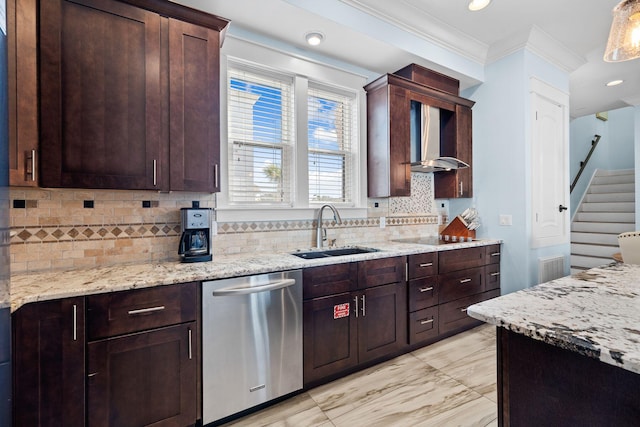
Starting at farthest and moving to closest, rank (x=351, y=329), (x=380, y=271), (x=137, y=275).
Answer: (x=380, y=271), (x=351, y=329), (x=137, y=275)

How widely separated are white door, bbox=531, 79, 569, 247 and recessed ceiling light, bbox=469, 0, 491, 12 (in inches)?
45.6

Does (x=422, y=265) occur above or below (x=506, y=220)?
below

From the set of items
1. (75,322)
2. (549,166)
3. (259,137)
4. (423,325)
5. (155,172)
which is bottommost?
(423,325)

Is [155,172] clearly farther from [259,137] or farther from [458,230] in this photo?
[458,230]

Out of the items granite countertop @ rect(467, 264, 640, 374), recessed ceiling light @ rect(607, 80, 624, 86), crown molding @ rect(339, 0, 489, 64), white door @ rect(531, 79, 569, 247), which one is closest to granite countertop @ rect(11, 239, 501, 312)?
granite countertop @ rect(467, 264, 640, 374)

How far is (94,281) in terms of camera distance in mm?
1544

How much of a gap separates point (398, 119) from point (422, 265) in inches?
56.5

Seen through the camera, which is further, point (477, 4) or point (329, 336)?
point (477, 4)

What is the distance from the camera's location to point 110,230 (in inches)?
78.2

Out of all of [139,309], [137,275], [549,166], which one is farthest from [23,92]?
[549,166]

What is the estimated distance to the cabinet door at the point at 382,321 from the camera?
2.31 metres

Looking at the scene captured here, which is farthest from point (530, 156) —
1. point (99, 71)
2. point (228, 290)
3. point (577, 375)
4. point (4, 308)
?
point (4, 308)

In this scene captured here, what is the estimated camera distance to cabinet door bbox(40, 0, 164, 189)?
5.15 feet

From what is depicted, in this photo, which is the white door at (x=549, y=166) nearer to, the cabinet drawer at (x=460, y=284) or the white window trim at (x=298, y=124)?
the cabinet drawer at (x=460, y=284)
